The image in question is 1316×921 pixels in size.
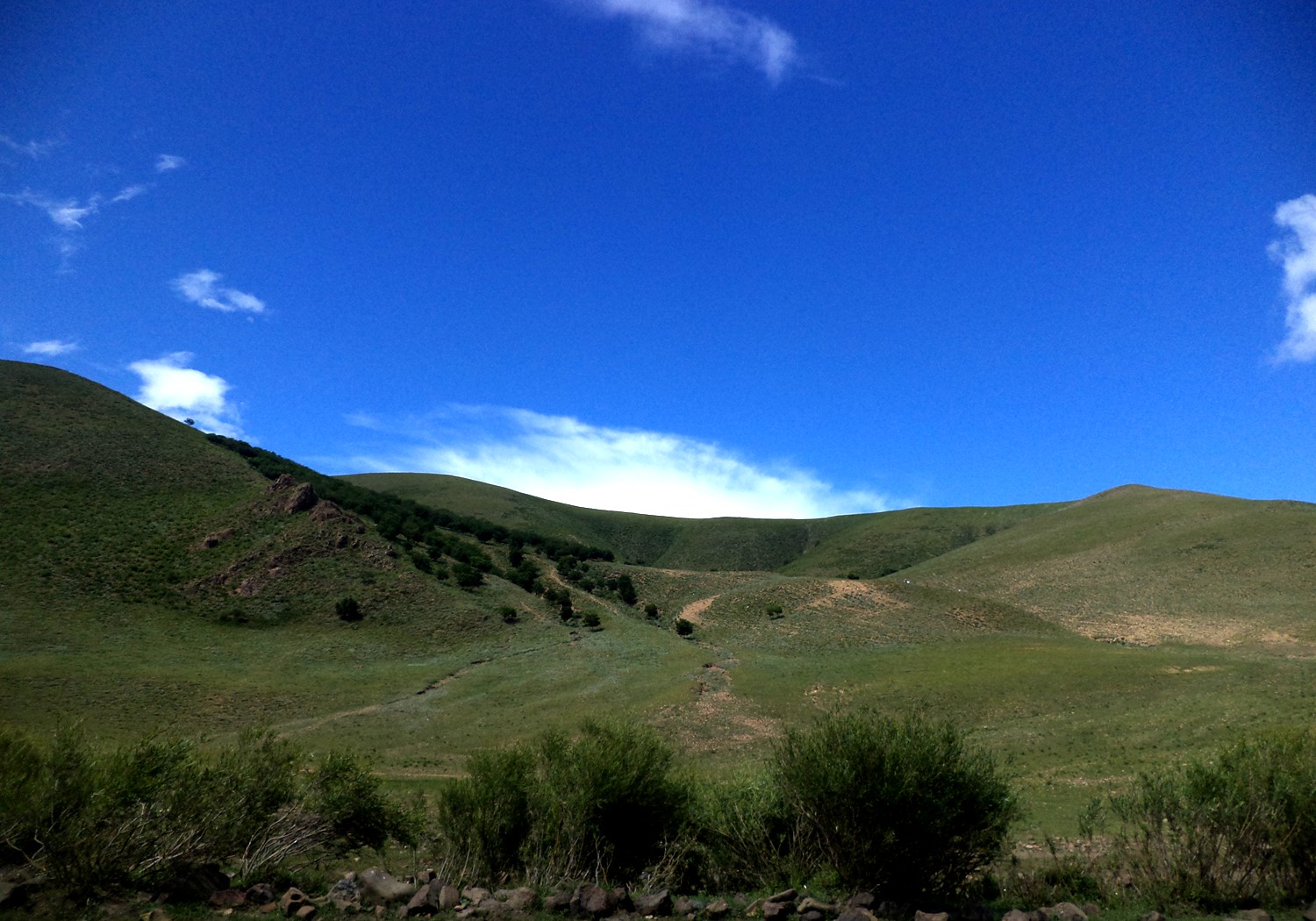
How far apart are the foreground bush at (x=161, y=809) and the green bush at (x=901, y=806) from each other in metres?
10.9

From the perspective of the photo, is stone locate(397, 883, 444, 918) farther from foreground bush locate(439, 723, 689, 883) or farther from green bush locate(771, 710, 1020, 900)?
green bush locate(771, 710, 1020, 900)

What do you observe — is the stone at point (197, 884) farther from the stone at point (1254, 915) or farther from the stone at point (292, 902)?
the stone at point (1254, 915)

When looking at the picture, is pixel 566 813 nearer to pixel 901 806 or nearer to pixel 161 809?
pixel 901 806

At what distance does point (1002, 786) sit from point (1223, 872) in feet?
13.7

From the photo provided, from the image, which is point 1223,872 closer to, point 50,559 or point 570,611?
point 570,611

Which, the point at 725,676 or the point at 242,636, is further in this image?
the point at 242,636

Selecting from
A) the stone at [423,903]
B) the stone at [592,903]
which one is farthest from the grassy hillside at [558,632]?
the stone at [592,903]

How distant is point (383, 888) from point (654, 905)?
505cm

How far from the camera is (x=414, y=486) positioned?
164375 mm

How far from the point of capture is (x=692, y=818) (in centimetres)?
1694

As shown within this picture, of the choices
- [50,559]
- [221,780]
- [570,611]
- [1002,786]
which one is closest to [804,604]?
[570,611]

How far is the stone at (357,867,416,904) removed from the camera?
43.4 feet

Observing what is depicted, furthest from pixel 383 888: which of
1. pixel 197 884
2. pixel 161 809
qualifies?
pixel 161 809

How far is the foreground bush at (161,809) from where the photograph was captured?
11.8 m
